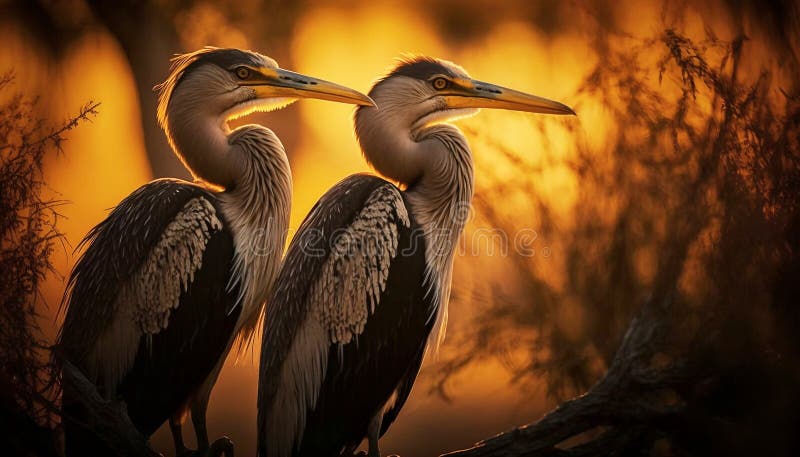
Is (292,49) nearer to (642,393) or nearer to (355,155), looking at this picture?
(355,155)

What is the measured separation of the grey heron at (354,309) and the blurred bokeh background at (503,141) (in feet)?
1.68

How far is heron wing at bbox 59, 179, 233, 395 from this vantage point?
Answer: 12.2 ft

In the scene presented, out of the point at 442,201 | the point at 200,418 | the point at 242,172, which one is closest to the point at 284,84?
the point at 242,172

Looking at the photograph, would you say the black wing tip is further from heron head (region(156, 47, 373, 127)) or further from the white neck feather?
the white neck feather

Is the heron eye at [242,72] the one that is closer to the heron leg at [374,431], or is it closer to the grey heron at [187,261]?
the grey heron at [187,261]

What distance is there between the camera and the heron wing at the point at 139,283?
146 inches

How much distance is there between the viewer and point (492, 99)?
13.4 ft

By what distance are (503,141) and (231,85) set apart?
124 cm

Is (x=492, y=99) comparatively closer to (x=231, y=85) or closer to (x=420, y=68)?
(x=420, y=68)

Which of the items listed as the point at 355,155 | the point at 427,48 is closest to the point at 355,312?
the point at 355,155

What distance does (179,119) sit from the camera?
3947 millimetres

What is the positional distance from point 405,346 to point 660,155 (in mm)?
1422

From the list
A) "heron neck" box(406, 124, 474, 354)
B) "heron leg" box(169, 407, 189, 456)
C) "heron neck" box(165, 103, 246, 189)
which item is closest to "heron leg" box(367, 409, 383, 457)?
"heron neck" box(406, 124, 474, 354)

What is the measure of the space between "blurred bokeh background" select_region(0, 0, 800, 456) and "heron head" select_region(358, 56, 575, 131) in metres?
0.29
